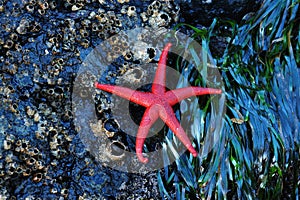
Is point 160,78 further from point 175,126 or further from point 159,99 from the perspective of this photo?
point 175,126

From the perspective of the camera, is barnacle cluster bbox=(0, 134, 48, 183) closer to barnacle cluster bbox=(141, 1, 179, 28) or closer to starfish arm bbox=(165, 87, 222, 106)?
starfish arm bbox=(165, 87, 222, 106)

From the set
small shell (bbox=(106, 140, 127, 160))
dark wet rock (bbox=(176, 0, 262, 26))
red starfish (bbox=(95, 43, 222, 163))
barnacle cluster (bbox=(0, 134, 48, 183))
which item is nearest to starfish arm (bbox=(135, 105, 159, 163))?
red starfish (bbox=(95, 43, 222, 163))

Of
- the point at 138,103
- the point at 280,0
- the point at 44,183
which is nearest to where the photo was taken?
the point at 44,183

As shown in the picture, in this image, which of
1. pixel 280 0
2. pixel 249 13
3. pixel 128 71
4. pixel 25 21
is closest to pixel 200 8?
pixel 249 13

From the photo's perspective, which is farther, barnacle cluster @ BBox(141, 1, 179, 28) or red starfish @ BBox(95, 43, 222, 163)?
barnacle cluster @ BBox(141, 1, 179, 28)

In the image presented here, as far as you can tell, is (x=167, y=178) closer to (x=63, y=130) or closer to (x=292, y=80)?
(x=63, y=130)

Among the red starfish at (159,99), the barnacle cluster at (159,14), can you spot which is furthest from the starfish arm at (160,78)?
the barnacle cluster at (159,14)

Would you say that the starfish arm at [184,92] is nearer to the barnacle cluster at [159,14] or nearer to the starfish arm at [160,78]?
the starfish arm at [160,78]

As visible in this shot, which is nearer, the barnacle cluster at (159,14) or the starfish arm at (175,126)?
the starfish arm at (175,126)
